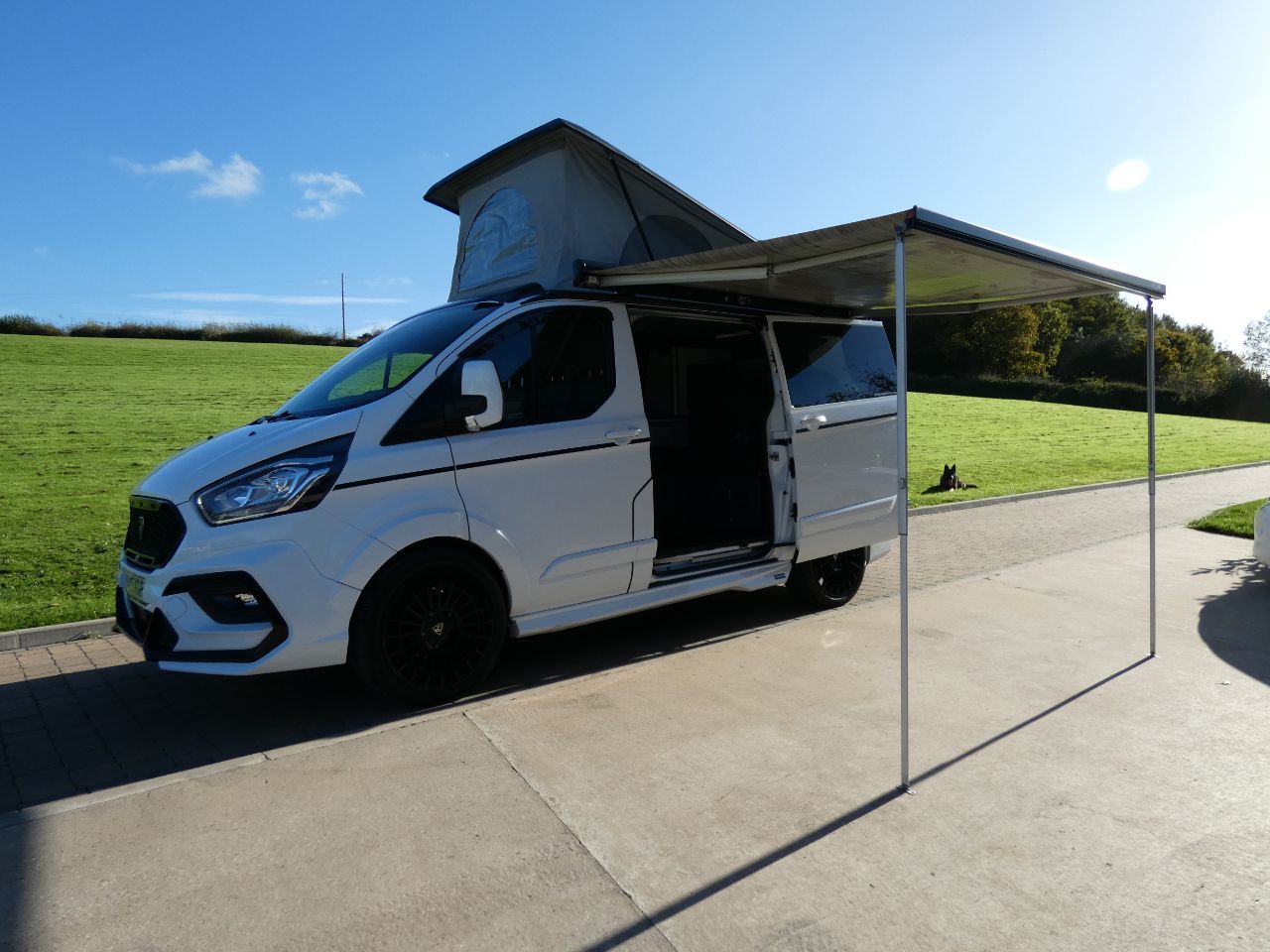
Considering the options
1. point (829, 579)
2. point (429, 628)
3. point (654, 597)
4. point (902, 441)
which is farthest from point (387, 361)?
point (829, 579)

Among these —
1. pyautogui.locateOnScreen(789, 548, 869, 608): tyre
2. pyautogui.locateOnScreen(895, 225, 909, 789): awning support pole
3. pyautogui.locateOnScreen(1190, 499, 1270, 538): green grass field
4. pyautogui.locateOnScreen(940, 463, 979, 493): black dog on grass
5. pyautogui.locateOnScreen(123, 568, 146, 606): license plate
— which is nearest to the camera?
pyautogui.locateOnScreen(895, 225, 909, 789): awning support pole

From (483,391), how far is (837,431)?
3.04 m

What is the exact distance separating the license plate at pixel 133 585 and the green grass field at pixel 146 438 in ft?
7.64

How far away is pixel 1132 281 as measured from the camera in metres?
4.75

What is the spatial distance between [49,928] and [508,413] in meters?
2.88

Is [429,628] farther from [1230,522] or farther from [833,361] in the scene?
[1230,522]

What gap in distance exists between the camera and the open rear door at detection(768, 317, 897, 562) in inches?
239

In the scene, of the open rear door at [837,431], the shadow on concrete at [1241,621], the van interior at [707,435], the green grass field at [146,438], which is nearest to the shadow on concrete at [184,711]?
the van interior at [707,435]

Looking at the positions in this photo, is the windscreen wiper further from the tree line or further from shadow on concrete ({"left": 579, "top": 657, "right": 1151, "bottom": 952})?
the tree line

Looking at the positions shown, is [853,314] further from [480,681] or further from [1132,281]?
[480,681]

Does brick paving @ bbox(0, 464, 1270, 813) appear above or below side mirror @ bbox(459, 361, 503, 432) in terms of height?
below

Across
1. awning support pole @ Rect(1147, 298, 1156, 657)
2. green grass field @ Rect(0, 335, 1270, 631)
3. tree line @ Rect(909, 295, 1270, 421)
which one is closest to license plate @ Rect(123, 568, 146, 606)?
green grass field @ Rect(0, 335, 1270, 631)

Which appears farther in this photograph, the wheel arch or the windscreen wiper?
the windscreen wiper

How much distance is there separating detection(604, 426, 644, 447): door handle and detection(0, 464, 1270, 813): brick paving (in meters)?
1.41
